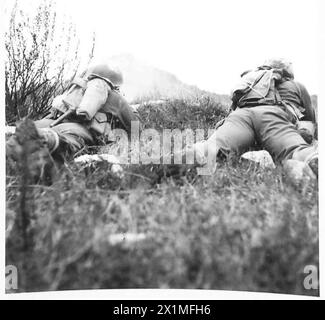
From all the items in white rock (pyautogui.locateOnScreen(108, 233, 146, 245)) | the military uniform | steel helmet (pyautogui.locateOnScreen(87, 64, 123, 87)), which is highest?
steel helmet (pyautogui.locateOnScreen(87, 64, 123, 87))

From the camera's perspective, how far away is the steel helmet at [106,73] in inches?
96.3

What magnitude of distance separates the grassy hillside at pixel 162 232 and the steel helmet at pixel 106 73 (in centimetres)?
42

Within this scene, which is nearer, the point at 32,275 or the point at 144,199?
the point at 32,275

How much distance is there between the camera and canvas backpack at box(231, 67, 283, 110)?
245 cm

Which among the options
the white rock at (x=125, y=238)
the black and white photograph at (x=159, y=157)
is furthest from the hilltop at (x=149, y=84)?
the white rock at (x=125, y=238)

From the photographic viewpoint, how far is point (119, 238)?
6.56 feet

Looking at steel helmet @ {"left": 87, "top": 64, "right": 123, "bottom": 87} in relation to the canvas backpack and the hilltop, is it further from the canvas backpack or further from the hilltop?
the canvas backpack

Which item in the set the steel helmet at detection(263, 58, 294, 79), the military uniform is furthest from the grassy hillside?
the steel helmet at detection(263, 58, 294, 79)

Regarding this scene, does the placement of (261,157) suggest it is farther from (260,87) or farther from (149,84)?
(149,84)

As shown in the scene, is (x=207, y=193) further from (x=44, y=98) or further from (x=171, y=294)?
(x=44, y=98)

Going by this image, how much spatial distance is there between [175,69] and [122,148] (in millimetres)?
381

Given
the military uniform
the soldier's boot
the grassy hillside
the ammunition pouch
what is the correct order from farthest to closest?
the ammunition pouch < the military uniform < the soldier's boot < the grassy hillside

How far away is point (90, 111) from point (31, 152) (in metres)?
0.41

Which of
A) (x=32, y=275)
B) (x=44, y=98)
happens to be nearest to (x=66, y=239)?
(x=32, y=275)
